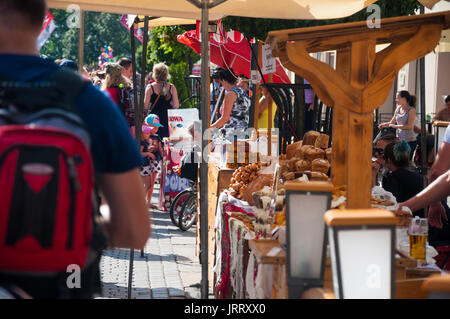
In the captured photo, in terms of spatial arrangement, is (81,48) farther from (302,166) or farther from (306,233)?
(306,233)

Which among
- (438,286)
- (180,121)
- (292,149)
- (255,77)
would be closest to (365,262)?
(438,286)

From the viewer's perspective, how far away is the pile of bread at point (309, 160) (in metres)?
4.85

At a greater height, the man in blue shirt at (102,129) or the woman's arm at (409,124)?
the woman's arm at (409,124)

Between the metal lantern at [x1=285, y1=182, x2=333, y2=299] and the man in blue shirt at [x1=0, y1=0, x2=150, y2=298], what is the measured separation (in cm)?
87

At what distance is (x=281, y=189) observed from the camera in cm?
425

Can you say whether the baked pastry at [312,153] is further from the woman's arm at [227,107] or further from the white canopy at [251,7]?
the woman's arm at [227,107]

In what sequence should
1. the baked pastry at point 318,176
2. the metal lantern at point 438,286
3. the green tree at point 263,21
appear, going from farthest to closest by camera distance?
the green tree at point 263,21 → the baked pastry at point 318,176 → the metal lantern at point 438,286

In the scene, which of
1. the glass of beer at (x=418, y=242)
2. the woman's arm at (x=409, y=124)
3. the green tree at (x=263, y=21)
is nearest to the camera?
the glass of beer at (x=418, y=242)

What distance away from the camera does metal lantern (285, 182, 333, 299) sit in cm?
286

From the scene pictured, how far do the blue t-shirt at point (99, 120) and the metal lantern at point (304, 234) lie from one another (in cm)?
96

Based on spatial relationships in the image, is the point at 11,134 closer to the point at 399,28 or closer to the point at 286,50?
the point at 286,50

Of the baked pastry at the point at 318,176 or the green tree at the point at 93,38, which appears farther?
the green tree at the point at 93,38

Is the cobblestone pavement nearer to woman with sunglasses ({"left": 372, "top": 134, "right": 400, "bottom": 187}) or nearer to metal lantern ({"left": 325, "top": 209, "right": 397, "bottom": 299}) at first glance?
woman with sunglasses ({"left": 372, "top": 134, "right": 400, "bottom": 187})

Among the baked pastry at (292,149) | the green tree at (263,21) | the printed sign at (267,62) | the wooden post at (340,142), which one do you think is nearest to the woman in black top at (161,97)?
the green tree at (263,21)
